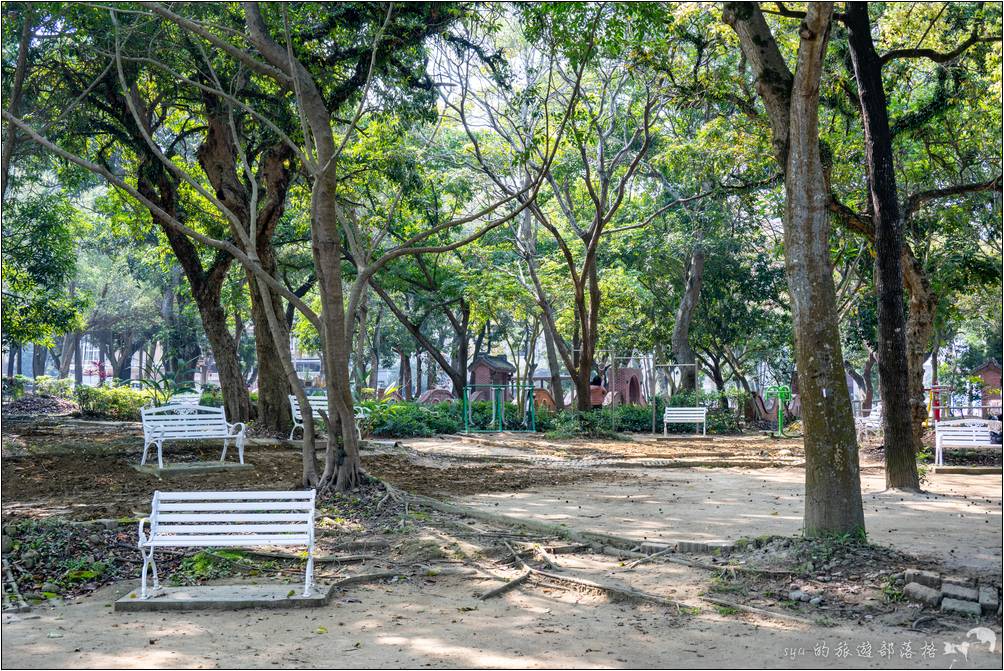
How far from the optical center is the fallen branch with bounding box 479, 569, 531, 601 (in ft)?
21.3

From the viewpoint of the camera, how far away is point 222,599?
6.13m

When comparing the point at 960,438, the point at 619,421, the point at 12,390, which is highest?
the point at 12,390

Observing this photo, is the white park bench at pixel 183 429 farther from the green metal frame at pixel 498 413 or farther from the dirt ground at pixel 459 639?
the green metal frame at pixel 498 413

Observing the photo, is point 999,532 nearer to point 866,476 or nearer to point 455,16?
point 866,476

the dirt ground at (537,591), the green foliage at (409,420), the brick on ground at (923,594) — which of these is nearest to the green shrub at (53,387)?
the green foliage at (409,420)

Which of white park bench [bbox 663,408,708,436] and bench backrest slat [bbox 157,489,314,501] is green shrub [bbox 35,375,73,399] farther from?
bench backrest slat [bbox 157,489,314,501]

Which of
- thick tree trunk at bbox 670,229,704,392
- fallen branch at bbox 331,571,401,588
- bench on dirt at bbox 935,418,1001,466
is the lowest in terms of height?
fallen branch at bbox 331,571,401,588

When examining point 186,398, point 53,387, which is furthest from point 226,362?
point 53,387

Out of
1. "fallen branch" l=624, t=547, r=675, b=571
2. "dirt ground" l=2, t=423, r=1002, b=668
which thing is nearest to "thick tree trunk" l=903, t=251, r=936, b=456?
"dirt ground" l=2, t=423, r=1002, b=668

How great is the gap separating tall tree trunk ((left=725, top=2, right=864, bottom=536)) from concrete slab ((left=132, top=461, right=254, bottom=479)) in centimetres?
816

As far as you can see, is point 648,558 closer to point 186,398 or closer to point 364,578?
point 364,578

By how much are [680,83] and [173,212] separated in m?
9.94

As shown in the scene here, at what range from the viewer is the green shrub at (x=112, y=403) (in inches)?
982

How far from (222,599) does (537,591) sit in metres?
2.15
